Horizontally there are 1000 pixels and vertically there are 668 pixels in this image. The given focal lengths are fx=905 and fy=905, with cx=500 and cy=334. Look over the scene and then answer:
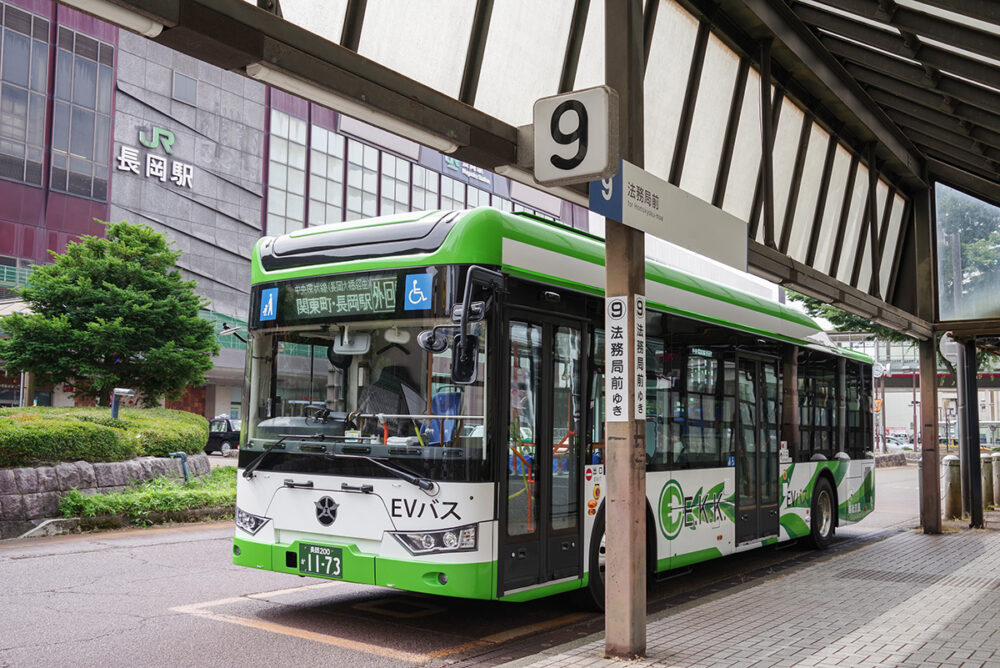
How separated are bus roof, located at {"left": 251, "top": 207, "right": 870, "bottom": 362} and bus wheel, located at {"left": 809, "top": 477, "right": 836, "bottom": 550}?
5228 millimetres

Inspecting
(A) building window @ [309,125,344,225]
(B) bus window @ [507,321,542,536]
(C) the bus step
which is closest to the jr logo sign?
(C) the bus step

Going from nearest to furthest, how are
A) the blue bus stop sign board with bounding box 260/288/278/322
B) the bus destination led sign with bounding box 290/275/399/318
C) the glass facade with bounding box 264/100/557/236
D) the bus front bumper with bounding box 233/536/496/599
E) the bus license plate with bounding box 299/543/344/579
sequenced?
the bus front bumper with bounding box 233/536/496/599 < the bus license plate with bounding box 299/543/344/579 < the bus destination led sign with bounding box 290/275/399/318 < the blue bus stop sign board with bounding box 260/288/278/322 < the glass facade with bounding box 264/100/557/236

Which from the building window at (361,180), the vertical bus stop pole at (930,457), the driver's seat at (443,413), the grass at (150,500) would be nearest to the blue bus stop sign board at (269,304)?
the driver's seat at (443,413)

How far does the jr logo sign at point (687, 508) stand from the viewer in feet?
29.0

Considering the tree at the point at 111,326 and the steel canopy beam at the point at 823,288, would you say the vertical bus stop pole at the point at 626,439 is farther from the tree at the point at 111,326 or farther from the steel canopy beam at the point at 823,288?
the tree at the point at 111,326

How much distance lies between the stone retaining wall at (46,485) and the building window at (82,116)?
33306 mm

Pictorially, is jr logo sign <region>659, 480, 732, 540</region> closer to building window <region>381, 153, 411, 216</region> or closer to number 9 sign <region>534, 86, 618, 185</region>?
number 9 sign <region>534, 86, 618, 185</region>

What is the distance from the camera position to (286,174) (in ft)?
177

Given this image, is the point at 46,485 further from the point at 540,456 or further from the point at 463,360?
the point at 463,360

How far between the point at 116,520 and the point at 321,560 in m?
7.31

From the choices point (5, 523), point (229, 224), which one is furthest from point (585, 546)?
point (229, 224)

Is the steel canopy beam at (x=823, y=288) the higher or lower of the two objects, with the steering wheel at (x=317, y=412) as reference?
higher

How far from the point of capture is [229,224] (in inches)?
2002

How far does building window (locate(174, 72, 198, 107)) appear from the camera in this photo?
4834cm
